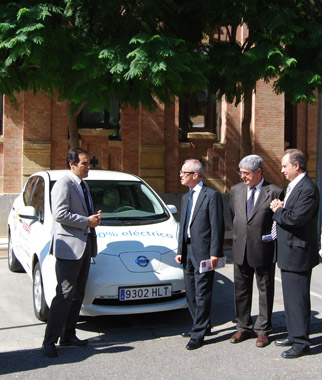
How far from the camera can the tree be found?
8.08 metres

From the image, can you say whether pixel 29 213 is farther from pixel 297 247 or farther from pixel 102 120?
pixel 102 120

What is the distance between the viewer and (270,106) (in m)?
15.5

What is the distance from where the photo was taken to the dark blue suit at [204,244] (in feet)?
16.7

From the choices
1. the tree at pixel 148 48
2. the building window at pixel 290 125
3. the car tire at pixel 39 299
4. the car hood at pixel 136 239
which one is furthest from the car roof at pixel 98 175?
the building window at pixel 290 125

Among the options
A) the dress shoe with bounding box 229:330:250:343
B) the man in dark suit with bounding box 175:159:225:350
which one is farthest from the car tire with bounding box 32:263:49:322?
the dress shoe with bounding box 229:330:250:343

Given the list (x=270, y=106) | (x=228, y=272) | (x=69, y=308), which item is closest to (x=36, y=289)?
(x=69, y=308)

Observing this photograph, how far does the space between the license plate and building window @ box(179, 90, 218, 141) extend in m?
10.5

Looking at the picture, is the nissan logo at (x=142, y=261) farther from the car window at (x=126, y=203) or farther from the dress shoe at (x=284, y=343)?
the dress shoe at (x=284, y=343)

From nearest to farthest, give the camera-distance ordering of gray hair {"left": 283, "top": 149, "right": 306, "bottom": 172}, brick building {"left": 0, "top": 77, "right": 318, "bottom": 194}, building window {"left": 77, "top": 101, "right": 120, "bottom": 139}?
gray hair {"left": 283, "top": 149, "right": 306, "bottom": 172} → brick building {"left": 0, "top": 77, "right": 318, "bottom": 194} → building window {"left": 77, "top": 101, "right": 120, "bottom": 139}

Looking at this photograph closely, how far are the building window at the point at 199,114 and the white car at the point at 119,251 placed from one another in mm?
8590

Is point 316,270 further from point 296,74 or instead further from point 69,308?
point 69,308

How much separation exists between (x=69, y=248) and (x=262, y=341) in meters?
2.17

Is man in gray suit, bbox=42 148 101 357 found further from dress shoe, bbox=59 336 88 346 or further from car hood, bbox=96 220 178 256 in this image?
car hood, bbox=96 220 178 256

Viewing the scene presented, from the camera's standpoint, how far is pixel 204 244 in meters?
5.13
